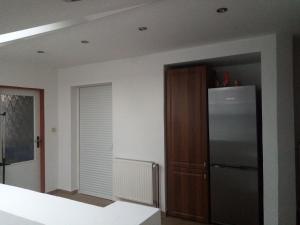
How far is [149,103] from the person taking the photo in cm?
381

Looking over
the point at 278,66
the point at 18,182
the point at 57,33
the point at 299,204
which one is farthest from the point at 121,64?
the point at 299,204

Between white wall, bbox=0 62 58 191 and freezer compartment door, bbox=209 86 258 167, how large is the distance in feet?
10.2

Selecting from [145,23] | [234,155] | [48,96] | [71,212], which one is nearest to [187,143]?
[234,155]

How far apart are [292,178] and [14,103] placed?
4.45 meters

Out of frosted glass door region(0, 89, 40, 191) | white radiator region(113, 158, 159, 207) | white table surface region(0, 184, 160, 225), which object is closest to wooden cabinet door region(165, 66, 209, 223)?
white radiator region(113, 158, 159, 207)

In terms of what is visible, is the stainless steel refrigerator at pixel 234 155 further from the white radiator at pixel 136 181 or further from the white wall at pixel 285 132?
the white radiator at pixel 136 181

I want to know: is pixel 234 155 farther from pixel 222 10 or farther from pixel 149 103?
pixel 222 10

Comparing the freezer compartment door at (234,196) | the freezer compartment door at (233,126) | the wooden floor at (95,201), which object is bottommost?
the wooden floor at (95,201)

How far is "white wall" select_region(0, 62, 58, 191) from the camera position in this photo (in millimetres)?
4301

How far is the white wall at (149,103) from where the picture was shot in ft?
9.54

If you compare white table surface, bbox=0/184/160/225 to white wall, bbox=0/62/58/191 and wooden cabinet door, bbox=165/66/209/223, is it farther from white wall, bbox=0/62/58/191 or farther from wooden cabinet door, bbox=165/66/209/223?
white wall, bbox=0/62/58/191

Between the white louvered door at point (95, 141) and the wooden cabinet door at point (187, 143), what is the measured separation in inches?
51.8

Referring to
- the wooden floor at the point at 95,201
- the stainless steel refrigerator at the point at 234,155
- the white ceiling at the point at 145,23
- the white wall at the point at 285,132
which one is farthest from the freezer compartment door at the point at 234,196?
the white ceiling at the point at 145,23

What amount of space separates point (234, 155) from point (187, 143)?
25.8 inches
